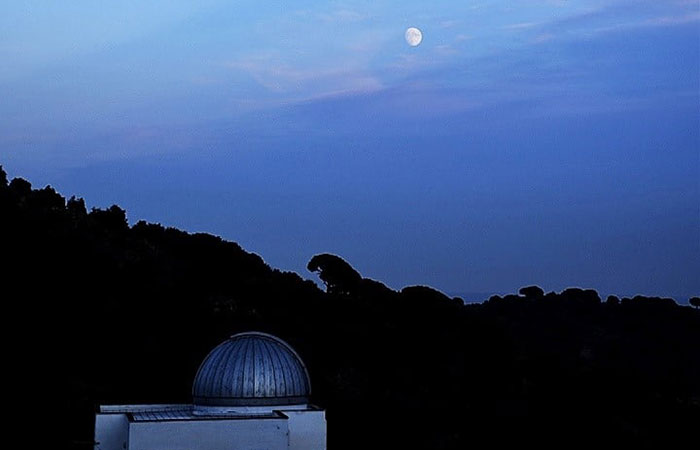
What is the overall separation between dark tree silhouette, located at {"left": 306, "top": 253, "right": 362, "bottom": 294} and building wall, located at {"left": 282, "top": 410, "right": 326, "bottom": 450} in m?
38.3

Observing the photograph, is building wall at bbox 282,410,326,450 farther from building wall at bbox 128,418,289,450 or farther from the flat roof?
building wall at bbox 128,418,289,450

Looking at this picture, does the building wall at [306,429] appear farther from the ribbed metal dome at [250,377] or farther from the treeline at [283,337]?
the treeline at [283,337]

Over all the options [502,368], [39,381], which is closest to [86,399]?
[39,381]

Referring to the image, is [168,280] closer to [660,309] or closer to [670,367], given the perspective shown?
[670,367]

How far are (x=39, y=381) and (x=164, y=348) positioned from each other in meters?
6.87

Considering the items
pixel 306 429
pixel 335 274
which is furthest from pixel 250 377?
pixel 335 274

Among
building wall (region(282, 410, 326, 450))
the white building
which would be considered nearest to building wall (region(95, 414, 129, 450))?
the white building

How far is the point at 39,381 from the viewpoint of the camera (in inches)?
1388

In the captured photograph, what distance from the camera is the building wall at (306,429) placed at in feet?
72.2

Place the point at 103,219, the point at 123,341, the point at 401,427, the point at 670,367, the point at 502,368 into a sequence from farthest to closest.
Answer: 1. the point at 670,367
2. the point at 103,219
3. the point at 502,368
4. the point at 123,341
5. the point at 401,427

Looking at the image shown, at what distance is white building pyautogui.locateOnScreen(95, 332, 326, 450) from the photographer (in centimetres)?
2091

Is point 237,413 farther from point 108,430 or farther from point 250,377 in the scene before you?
point 108,430

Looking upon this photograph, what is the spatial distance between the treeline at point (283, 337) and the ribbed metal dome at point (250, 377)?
7242 millimetres

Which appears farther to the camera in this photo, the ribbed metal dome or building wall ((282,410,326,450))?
the ribbed metal dome
